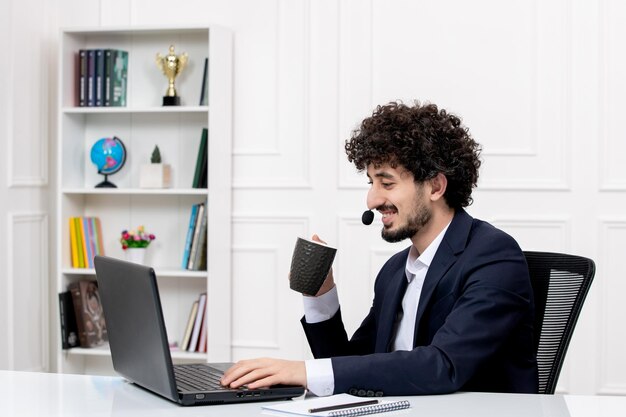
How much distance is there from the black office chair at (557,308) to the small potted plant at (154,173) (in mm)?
2303

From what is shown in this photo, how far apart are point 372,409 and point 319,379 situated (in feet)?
0.53

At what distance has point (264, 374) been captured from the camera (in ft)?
5.05

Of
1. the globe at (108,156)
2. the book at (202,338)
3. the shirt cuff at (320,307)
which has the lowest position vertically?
the book at (202,338)

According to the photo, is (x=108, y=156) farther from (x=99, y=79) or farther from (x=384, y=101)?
(x=384, y=101)

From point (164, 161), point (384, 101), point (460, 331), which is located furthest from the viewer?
point (164, 161)

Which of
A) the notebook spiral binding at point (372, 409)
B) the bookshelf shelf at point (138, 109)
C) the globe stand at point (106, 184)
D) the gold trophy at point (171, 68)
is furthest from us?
the globe stand at point (106, 184)

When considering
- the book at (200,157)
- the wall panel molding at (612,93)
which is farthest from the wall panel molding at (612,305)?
the book at (200,157)

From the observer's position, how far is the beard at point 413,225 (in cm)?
199

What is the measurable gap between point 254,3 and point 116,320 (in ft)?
8.51

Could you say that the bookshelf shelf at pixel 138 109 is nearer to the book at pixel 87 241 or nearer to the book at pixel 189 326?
the book at pixel 87 241

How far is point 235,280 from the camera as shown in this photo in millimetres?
3990

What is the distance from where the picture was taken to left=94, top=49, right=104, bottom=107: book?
3.98 m

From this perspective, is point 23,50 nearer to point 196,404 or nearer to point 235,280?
point 235,280

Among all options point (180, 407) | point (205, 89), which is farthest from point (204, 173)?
point (180, 407)
